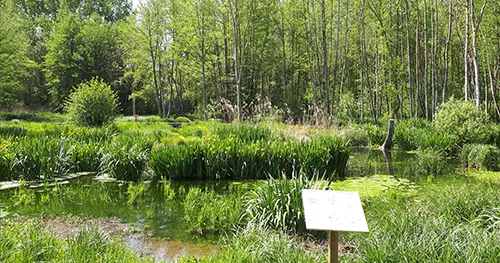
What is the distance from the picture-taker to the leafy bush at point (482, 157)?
9242 mm

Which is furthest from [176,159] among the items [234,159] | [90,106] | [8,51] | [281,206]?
[8,51]

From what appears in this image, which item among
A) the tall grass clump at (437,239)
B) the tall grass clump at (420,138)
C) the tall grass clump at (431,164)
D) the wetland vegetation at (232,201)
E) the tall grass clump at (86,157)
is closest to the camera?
the tall grass clump at (437,239)

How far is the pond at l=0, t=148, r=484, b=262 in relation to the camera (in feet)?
15.2

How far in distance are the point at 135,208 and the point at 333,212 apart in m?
4.19

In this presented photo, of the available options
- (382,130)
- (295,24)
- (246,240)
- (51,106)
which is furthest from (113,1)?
(246,240)

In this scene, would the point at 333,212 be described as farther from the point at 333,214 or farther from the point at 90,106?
the point at 90,106

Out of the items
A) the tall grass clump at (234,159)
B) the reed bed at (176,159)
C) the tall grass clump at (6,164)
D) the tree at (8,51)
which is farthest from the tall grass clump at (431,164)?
the tree at (8,51)

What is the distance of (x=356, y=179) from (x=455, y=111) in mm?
4936

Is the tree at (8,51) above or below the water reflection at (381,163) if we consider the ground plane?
above

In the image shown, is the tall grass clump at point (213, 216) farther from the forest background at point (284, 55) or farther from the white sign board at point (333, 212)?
the forest background at point (284, 55)

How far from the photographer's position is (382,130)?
15.4 m

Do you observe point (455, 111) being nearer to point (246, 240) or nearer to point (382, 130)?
point (382, 130)

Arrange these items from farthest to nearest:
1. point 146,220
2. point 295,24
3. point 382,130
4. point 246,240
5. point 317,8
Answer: point 295,24, point 317,8, point 382,130, point 146,220, point 246,240

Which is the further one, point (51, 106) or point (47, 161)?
point (51, 106)
